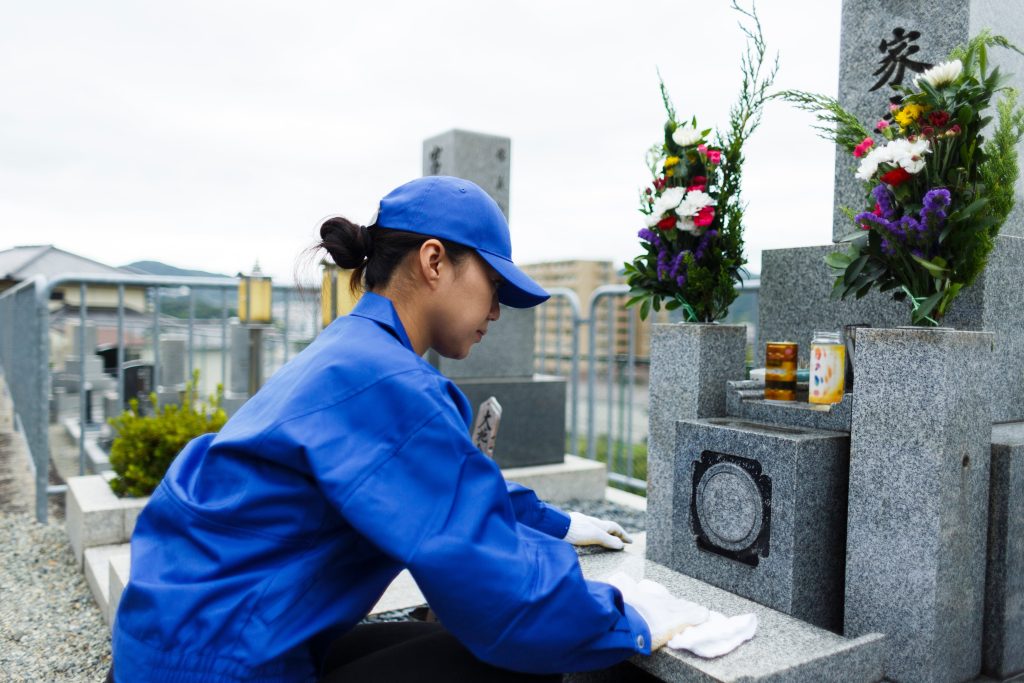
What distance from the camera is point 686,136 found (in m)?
3.19

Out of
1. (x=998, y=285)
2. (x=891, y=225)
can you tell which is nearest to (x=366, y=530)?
(x=891, y=225)

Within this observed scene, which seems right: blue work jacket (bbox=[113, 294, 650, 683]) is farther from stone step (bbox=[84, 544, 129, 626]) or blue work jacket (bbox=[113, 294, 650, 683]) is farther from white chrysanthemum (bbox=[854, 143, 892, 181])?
stone step (bbox=[84, 544, 129, 626])

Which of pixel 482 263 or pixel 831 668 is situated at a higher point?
pixel 482 263

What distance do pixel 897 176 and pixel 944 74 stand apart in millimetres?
335

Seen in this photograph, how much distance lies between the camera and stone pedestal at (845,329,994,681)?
2234mm

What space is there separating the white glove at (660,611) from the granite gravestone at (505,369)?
12.6 ft

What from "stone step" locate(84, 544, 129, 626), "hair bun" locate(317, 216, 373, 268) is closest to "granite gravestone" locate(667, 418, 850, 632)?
"hair bun" locate(317, 216, 373, 268)

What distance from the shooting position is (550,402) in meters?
6.17

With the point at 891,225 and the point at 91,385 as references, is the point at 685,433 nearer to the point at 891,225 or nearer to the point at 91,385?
the point at 891,225

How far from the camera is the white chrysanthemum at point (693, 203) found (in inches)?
122

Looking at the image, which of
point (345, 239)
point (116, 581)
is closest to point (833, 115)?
point (345, 239)

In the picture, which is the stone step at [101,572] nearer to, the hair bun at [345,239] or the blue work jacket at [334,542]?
the blue work jacket at [334,542]

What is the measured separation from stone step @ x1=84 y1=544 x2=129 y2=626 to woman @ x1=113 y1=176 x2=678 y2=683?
239cm

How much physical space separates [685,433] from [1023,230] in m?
1.84
